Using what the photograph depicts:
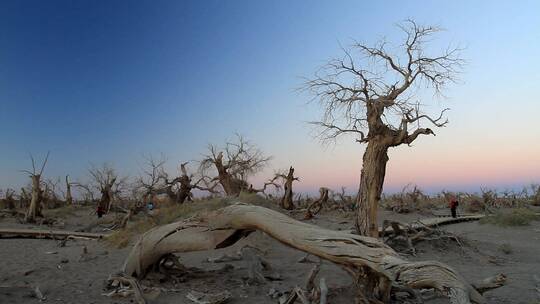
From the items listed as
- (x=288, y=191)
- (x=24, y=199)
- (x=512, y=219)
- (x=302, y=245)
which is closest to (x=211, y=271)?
(x=302, y=245)

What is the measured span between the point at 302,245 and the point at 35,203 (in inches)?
843

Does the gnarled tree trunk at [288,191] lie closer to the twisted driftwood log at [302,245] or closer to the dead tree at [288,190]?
the dead tree at [288,190]

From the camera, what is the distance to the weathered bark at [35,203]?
74.4 ft

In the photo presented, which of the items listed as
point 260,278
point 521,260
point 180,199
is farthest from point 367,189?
point 180,199

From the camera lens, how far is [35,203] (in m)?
22.8

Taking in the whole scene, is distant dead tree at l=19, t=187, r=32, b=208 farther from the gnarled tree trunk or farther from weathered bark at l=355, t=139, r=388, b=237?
weathered bark at l=355, t=139, r=388, b=237

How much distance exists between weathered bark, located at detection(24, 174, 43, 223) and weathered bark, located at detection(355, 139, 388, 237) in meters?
19.9

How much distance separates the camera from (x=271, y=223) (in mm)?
6660

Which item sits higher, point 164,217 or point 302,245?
point 164,217

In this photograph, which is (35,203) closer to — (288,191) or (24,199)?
(24,199)

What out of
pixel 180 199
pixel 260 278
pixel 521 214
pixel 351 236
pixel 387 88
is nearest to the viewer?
pixel 351 236

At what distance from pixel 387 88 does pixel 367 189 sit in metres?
2.52

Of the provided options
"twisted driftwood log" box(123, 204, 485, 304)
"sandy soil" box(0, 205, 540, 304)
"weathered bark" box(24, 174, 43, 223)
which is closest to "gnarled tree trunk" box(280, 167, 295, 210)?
"sandy soil" box(0, 205, 540, 304)

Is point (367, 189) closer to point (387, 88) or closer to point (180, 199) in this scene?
point (387, 88)
